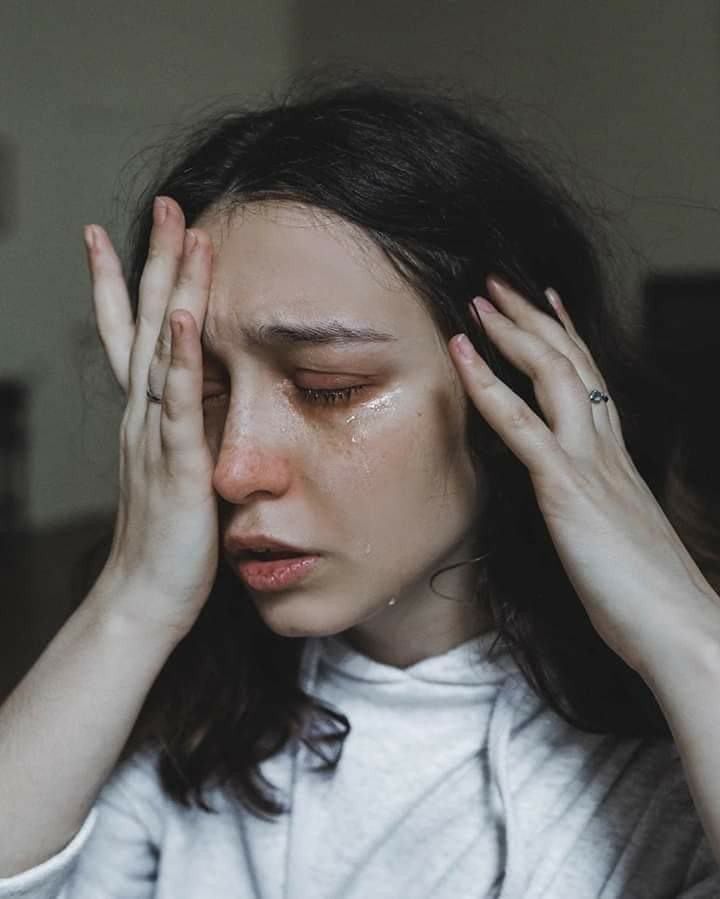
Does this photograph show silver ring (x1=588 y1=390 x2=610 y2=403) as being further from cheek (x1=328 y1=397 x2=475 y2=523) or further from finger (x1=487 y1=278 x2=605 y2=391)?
cheek (x1=328 y1=397 x2=475 y2=523)

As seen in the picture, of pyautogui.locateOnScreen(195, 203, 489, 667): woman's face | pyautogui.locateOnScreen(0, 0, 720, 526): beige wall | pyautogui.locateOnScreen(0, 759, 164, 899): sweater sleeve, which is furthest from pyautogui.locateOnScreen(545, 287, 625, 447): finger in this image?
pyautogui.locateOnScreen(0, 759, 164, 899): sweater sleeve

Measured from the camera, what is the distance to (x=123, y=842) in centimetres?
107

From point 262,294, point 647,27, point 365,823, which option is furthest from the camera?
point 647,27

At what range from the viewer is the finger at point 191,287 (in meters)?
0.90

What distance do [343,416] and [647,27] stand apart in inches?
51.1

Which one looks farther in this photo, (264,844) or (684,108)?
(684,108)

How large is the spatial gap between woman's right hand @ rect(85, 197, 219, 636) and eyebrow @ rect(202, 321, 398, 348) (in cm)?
5

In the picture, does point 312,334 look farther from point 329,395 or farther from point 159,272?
point 159,272

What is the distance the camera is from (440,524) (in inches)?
37.1

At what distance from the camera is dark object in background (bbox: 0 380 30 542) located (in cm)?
343

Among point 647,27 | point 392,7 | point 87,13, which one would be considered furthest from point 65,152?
point 647,27

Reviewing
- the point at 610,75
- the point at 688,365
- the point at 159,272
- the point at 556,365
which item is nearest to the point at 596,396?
the point at 556,365

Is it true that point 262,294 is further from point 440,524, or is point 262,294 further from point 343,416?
point 440,524

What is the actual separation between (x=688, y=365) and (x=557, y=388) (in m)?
0.60
